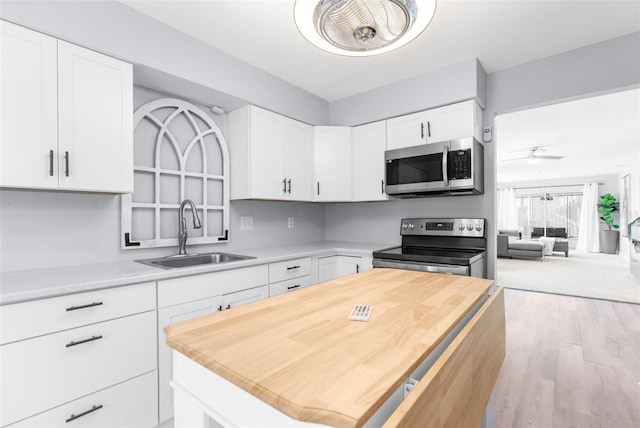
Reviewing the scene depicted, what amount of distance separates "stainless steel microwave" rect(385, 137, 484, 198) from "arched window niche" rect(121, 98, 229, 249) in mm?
1575

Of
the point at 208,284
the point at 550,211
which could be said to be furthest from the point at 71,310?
the point at 550,211

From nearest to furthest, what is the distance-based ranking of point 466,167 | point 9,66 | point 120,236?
point 9,66, point 120,236, point 466,167

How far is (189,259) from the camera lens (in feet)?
7.45

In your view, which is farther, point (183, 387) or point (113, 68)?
point (113, 68)

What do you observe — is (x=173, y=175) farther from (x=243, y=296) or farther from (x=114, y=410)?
(x=114, y=410)

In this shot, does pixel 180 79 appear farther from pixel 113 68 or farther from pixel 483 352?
pixel 483 352

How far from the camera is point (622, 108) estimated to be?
3.84 metres

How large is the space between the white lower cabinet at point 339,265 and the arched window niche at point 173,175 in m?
0.92

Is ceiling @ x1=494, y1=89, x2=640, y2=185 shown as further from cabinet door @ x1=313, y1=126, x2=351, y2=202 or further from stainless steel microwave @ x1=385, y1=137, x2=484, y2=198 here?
cabinet door @ x1=313, y1=126, x2=351, y2=202

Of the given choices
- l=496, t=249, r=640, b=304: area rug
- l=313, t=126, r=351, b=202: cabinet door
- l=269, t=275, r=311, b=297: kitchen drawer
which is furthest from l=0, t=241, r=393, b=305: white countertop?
l=496, t=249, r=640, b=304: area rug

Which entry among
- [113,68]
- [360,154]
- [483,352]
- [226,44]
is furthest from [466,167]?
[113,68]

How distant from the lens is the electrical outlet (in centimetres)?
284

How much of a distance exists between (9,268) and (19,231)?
0.20 meters

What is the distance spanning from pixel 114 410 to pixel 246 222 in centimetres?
168
